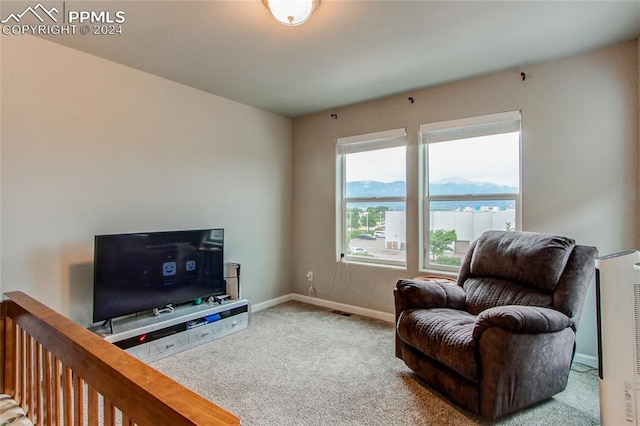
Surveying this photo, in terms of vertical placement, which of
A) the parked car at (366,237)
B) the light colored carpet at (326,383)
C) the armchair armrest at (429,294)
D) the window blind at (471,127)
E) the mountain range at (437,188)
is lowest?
the light colored carpet at (326,383)

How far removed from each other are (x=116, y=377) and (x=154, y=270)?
208 centimetres

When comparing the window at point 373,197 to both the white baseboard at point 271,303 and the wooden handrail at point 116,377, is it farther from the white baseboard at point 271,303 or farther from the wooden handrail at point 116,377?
the wooden handrail at point 116,377

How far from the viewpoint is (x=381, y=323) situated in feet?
11.6

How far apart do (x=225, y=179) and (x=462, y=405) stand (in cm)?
299

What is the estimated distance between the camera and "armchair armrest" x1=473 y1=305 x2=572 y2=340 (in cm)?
179

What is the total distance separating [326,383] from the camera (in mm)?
2297

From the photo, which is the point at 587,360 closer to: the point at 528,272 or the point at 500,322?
the point at 528,272

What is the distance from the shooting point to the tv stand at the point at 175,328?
2525 mm

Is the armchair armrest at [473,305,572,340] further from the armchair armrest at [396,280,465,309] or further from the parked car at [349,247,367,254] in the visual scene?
the parked car at [349,247,367,254]

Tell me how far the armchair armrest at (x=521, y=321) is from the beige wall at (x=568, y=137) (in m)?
1.02

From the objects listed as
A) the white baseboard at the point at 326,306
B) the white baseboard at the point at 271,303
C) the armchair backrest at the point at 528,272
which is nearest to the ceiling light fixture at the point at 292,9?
the armchair backrest at the point at 528,272

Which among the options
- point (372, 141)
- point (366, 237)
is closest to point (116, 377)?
point (366, 237)

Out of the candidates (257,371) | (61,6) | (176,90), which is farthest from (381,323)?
(61,6)

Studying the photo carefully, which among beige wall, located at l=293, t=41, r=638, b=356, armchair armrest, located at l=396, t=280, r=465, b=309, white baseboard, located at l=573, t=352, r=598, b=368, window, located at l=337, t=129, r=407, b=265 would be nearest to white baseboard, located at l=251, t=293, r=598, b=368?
beige wall, located at l=293, t=41, r=638, b=356
